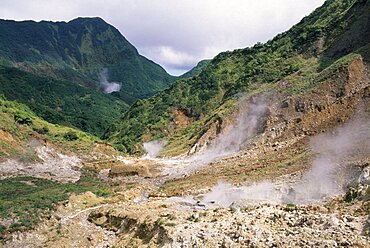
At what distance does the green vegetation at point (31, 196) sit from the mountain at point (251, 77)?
61.9ft

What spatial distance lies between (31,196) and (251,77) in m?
37.8

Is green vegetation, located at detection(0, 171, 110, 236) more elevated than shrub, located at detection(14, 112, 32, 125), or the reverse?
shrub, located at detection(14, 112, 32, 125)

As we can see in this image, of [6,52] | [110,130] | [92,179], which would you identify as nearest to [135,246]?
[92,179]

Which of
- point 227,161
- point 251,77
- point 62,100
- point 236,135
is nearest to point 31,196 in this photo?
point 227,161

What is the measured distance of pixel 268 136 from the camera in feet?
134

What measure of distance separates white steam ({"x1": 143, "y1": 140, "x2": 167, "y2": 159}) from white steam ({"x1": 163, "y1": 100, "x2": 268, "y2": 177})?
9.64m

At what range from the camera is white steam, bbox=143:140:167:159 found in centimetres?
5756

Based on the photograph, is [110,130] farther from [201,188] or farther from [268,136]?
[201,188]

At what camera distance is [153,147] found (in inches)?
A: 2386

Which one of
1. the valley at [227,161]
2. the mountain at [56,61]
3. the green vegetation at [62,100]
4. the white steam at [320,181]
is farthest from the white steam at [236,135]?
the mountain at [56,61]

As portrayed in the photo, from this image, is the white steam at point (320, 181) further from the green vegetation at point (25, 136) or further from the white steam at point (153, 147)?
the white steam at point (153, 147)

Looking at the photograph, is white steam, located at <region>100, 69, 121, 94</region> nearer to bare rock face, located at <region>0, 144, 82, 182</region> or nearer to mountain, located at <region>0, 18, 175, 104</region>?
mountain, located at <region>0, 18, 175, 104</region>

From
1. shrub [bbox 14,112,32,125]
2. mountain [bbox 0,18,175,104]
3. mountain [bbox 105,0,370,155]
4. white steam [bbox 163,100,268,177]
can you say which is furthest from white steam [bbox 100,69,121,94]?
white steam [bbox 163,100,268,177]

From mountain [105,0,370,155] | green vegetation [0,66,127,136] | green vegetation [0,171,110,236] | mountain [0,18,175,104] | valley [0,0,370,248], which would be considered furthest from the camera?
mountain [0,18,175,104]
